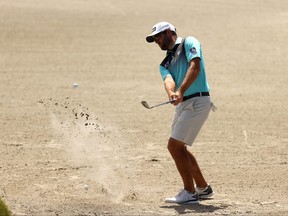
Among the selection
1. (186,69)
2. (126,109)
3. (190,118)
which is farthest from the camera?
(126,109)

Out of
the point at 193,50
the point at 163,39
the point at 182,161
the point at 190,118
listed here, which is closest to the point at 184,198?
the point at 182,161

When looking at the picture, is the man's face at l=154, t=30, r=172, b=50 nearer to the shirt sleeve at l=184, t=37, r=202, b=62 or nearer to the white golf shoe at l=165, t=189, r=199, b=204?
the shirt sleeve at l=184, t=37, r=202, b=62

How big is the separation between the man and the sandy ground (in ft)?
1.42

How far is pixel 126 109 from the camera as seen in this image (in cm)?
1609

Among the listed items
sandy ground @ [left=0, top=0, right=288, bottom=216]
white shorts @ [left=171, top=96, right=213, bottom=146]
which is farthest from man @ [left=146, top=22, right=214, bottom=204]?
sandy ground @ [left=0, top=0, right=288, bottom=216]

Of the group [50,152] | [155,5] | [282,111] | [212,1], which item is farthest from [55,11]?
[50,152]

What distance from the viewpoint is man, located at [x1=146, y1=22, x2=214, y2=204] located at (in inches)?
396

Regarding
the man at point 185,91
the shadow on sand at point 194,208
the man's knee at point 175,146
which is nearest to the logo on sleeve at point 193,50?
the man at point 185,91

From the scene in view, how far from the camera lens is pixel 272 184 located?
11305 mm

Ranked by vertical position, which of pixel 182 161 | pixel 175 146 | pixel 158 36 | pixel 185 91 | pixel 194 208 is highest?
pixel 158 36

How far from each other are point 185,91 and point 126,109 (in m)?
6.13

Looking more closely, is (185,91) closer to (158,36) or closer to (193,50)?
(193,50)

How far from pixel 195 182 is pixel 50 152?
301cm

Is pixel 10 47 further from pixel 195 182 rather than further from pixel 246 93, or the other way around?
pixel 195 182
